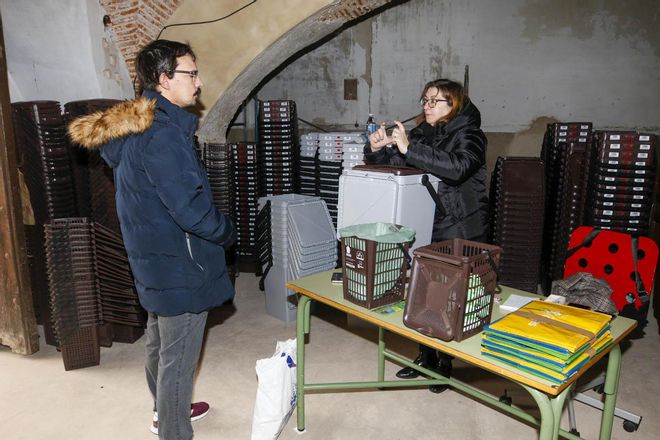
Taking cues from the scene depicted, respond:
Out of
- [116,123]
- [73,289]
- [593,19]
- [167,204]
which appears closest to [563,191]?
[593,19]

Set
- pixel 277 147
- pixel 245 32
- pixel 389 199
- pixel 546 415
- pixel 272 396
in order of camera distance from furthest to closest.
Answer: pixel 277 147, pixel 245 32, pixel 389 199, pixel 272 396, pixel 546 415

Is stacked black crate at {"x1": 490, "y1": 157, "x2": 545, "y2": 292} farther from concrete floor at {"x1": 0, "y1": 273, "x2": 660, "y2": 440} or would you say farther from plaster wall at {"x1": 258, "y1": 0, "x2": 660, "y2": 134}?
plaster wall at {"x1": 258, "y1": 0, "x2": 660, "y2": 134}

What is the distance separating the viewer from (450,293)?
164cm

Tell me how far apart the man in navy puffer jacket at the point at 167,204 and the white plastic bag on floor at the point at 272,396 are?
0.37m

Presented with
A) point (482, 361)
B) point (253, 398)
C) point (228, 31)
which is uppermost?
point (228, 31)

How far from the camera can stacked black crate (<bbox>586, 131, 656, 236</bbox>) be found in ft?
12.8

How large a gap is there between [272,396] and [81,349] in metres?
1.67

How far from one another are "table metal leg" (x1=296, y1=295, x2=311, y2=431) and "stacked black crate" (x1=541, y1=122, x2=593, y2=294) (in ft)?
9.93

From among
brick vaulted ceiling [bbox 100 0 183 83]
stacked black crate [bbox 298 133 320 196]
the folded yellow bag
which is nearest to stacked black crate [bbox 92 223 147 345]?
brick vaulted ceiling [bbox 100 0 183 83]

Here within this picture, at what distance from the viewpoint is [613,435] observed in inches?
101

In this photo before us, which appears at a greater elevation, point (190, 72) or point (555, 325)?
point (190, 72)

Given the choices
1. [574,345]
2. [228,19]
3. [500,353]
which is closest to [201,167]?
[500,353]

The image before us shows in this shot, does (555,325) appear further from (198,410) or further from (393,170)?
(198,410)

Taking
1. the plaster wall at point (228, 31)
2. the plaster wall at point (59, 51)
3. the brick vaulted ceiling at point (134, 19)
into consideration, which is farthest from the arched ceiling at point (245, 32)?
the plaster wall at point (59, 51)
